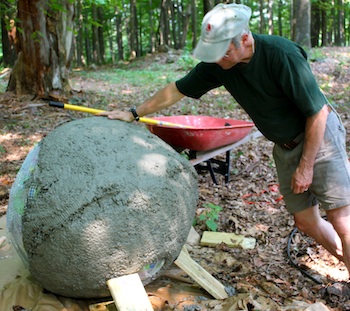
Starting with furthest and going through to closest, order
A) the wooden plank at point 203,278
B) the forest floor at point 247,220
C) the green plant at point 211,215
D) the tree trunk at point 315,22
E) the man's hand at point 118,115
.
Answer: the tree trunk at point 315,22, the green plant at point 211,215, the man's hand at point 118,115, the forest floor at point 247,220, the wooden plank at point 203,278

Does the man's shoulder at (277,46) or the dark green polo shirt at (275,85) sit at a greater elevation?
the man's shoulder at (277,46)

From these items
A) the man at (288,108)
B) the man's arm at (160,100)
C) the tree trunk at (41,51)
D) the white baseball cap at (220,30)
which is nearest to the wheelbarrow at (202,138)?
the man's arm at (160,100)

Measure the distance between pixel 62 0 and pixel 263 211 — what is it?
19.8 feet

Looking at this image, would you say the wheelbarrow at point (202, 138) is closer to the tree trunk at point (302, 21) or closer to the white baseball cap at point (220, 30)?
the white baseball cap at point (220, 30)

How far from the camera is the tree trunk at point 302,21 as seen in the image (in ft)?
43.4

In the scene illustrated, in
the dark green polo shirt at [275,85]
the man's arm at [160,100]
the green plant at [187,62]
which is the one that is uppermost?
the dark green polo shirt at [275,85]

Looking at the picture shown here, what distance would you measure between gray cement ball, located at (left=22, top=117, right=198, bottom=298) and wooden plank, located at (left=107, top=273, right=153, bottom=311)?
0.07 meters

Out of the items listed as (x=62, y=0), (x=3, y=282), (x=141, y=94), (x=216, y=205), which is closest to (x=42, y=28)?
(x=62, y=0)

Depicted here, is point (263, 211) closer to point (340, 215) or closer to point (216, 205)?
point (216, 205)

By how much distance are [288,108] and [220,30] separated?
0.71 m

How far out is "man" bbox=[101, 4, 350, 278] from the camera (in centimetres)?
236

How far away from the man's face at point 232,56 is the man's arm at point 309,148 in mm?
574

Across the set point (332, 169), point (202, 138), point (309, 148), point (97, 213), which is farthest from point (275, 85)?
point (202, 138)

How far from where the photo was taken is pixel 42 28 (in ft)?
24.0
